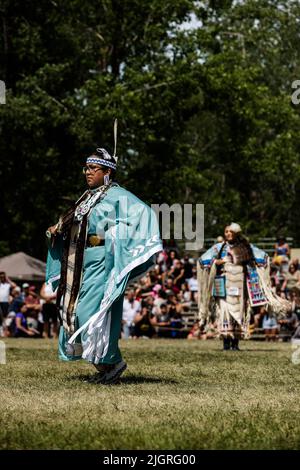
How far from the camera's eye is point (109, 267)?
841cm

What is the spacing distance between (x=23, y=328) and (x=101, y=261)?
47.9 feet

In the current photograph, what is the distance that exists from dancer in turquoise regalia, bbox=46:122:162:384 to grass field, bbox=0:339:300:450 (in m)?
0.32

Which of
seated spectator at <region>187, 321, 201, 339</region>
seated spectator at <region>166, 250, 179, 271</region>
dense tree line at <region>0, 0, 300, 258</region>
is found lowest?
seated spectator at <region>187, 321, 201, 339</region>

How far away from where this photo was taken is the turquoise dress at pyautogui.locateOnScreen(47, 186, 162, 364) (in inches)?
325

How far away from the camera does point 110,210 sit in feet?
28.1

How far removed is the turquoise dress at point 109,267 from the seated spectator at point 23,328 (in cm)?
1429

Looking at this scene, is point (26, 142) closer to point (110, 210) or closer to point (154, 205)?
point (154, 205)

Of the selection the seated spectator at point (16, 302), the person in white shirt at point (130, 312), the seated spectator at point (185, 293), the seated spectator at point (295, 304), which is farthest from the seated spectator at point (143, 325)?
the seated spectator at point (295, 304)

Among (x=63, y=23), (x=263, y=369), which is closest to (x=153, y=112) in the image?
(x=63, y=23)

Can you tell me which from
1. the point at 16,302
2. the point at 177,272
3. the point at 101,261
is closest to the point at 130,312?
the point at 177,272

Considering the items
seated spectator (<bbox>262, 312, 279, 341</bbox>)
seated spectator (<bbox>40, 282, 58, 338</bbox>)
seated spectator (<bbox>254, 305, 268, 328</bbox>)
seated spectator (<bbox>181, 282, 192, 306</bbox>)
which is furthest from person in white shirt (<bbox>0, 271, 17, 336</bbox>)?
seated spectator (<bbox>262, 312, 279, 341</bbox>)

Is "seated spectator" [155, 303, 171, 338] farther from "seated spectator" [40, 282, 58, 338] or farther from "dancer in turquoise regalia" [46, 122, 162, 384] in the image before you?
"dancer in turquoise regalia" [46, 122, 162, 384]

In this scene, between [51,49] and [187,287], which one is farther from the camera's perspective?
[51,49]

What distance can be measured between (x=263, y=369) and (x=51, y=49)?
2113 centimetres
